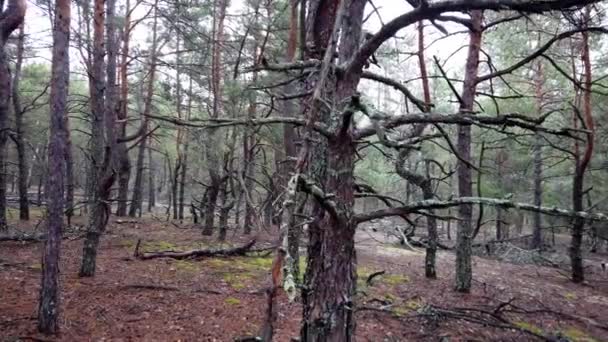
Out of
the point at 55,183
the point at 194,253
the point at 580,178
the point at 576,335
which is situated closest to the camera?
the point at 55,183

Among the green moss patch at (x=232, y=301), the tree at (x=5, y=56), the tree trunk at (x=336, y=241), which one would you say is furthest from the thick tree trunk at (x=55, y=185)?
the tree at (x=5, y=56)

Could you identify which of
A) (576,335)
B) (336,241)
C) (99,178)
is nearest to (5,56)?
(99,178)

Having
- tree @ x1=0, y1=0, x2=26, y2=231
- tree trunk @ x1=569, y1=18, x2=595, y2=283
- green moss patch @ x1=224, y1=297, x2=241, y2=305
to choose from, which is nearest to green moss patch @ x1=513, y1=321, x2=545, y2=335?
tree trunk @ x1=569, y1=18, x2=595, y2=283

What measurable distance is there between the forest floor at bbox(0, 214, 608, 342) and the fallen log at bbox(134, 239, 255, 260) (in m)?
0.23

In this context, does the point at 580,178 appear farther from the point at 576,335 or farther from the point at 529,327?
the point at 529,327

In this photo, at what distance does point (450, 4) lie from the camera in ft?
8.07

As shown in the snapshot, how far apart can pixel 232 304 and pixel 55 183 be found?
315 centimetres

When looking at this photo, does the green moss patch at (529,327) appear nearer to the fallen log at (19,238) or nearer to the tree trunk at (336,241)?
the tree trunk at (336,241)

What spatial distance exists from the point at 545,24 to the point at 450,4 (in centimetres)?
1218

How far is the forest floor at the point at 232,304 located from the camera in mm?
5250

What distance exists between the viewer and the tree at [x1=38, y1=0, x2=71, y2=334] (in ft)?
14.9

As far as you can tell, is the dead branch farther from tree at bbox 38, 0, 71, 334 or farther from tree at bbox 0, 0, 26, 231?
tree at bbox 0, 0, 26, 231

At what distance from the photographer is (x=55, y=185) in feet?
14.9

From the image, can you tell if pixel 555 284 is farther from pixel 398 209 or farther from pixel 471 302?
pixel 398 209
